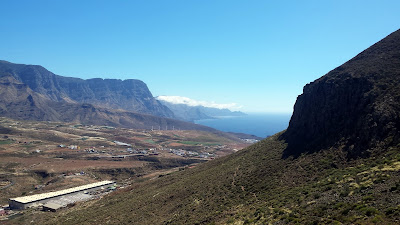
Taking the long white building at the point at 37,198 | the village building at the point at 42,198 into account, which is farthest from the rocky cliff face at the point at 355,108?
the long white building at the point at 37,198

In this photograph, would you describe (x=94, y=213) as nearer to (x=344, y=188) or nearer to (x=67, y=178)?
(x=344, y=188)

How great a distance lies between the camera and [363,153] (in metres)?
30.1

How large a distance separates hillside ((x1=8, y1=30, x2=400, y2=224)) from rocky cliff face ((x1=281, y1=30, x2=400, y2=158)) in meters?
0.14

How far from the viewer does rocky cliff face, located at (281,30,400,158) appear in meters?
31.3

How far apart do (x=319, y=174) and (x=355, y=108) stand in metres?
13.5

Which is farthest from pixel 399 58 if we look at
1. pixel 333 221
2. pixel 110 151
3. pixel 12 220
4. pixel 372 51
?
pixel 110 151

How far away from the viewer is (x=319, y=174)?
30.9 metres

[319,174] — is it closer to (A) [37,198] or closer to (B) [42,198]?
(B) [42,198]

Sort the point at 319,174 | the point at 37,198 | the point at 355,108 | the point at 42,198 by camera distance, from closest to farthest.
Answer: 1. the point at 319,174
2. the point at 355,108
3. the point at 37,198
4. the point at 42,198

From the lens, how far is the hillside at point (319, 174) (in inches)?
818

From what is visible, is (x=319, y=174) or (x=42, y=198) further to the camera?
(x=42, y=198)

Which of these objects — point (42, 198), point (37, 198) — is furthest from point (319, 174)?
point (37, 198)

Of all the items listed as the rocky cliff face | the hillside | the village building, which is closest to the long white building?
the village building

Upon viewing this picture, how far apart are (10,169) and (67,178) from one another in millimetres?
21511
